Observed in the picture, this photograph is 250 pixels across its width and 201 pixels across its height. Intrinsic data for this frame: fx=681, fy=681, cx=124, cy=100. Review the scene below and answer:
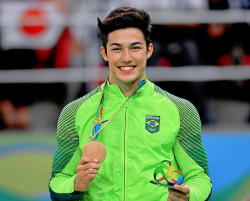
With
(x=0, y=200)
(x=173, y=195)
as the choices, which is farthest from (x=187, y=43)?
(x=173, y=195)

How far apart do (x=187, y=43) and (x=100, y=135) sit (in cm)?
308

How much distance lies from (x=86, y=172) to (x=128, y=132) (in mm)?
342

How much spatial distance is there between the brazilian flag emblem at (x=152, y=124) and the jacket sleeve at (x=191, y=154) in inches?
4.8

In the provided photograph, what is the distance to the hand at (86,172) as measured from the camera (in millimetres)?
3160

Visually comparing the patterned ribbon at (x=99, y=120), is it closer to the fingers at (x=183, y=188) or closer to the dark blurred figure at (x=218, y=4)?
the fingers at (x=183, y=188)

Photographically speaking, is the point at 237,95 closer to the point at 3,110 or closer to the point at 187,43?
the point at 187,43

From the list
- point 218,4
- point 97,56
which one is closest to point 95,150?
point 97,56

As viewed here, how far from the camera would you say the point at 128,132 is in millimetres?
3395

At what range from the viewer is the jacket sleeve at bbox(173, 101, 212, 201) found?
3.38 metres

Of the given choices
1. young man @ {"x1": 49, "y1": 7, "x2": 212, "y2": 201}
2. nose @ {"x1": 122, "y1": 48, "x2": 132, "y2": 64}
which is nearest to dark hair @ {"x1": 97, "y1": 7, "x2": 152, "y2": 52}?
young man @ {"x1": 49, "y1": 7, "x2": 212, "y2": 201}

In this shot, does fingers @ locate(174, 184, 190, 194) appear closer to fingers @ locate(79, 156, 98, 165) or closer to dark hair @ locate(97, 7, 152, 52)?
fingers @ locate(79, 156, 98, 165)

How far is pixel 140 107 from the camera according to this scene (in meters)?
3.47

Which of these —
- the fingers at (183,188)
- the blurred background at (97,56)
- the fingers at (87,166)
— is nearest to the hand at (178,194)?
the fingers at (183,188)

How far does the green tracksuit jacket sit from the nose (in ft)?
0.55
